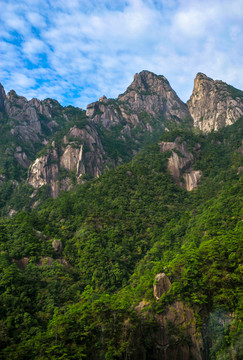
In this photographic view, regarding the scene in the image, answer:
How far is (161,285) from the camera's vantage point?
100ft

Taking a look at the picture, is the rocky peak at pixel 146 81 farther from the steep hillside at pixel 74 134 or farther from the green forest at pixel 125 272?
the green forest at pixel 125 272

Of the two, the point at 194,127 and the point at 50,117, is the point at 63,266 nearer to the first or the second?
the point at 194,127

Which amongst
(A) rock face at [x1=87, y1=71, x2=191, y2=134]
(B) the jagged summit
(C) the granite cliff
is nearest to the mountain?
(C) the granite cliff

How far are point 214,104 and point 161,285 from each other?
11696cm

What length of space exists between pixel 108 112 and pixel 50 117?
3310cm

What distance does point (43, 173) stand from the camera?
4072 inches

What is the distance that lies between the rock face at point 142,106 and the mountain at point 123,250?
102 feet

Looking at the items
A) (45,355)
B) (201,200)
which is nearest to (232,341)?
(45,355)

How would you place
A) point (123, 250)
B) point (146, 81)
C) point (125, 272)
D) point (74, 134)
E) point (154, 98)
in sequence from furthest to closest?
point (146, 81), point (154, 98), point (74, 134), point (123, 250), point (125, 272)

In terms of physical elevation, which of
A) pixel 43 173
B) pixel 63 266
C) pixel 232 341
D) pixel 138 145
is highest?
pixel 138 145

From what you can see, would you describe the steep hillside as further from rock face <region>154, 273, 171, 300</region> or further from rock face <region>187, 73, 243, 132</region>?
rock face <region>154, 273, 171, 300</region>

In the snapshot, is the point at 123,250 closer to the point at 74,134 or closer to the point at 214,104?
the point at 74,134

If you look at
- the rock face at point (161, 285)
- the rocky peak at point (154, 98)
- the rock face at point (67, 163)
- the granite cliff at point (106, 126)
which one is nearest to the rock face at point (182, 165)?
the granite cliff at point (106, 126)

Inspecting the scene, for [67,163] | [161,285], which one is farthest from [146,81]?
[161,285]
